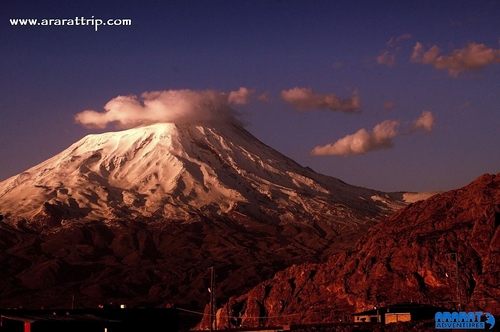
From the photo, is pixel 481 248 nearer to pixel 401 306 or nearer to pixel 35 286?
pixel 401 306

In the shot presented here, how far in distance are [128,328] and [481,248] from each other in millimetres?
36310

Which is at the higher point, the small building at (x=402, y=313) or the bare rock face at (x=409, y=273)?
the bare rock face at (x=409, y=273)

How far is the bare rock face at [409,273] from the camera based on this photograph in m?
77.9

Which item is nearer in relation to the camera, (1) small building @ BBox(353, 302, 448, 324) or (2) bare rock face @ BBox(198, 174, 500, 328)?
(1) small building @ BBox(353, 302, 448, 324)

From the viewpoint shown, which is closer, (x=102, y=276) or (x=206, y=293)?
(x=206, y=293)

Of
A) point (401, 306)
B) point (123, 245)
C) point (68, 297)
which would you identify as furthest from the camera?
point (123, 245)

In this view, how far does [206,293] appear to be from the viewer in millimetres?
150625

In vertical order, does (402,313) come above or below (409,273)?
below

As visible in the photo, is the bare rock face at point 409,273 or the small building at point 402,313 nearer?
the small building at point 402,313

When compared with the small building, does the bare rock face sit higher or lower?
higher

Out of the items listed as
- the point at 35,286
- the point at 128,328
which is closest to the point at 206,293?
the point at 35,286

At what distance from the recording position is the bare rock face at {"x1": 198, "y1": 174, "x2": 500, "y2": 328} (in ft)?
255

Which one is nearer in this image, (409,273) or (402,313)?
(402,313)

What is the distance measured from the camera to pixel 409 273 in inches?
3246
